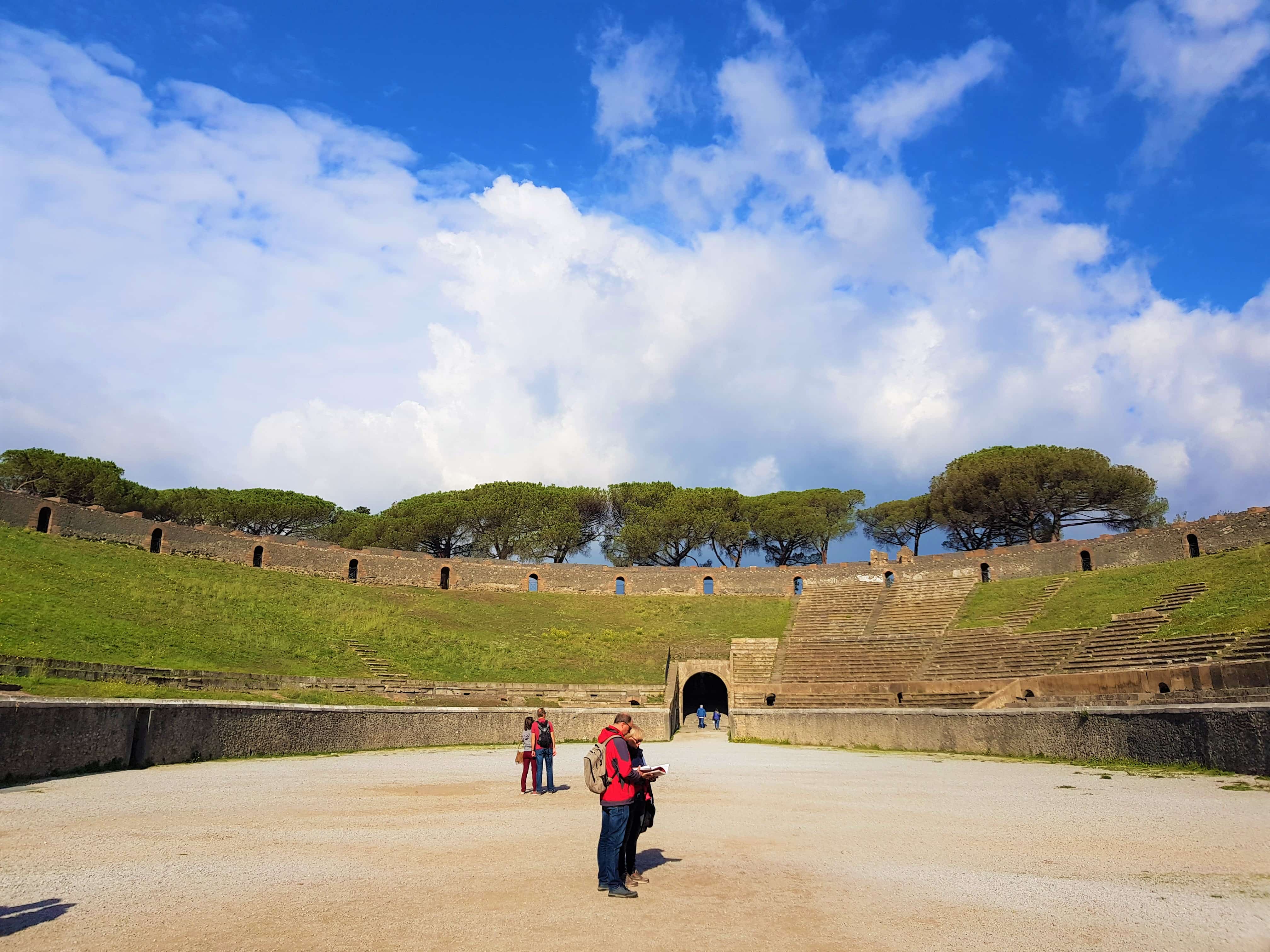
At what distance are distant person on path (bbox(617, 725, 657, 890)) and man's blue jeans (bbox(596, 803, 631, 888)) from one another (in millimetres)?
42

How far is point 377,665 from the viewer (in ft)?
92.0

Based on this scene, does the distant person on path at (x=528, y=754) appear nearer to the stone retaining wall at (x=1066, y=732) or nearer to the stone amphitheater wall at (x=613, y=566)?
the stone retaining wall at (x=1066, y=732)

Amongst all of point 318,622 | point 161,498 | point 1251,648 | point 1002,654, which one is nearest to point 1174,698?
point 1251,648

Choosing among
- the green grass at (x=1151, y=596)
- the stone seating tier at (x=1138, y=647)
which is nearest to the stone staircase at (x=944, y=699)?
the stone seating tier at (x=1138, y=647)

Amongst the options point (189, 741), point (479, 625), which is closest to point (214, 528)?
point (479, 625)

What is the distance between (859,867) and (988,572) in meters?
42.3

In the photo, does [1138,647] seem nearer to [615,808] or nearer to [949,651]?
[949,651]

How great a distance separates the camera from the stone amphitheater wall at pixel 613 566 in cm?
3575

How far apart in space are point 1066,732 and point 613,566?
129 ft

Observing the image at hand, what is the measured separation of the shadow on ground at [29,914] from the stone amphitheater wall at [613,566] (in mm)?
38796

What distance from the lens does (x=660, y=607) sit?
151 feet

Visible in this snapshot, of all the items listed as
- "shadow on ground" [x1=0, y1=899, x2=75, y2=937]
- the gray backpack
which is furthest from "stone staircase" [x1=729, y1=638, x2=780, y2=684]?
"shadow on ground" [x1=0, y1=899, x2=75, y2=937]

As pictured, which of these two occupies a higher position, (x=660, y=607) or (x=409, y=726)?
(x=660, y=607)

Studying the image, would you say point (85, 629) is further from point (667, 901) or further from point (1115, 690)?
point (1115, 690)
